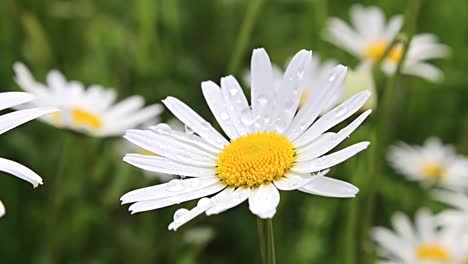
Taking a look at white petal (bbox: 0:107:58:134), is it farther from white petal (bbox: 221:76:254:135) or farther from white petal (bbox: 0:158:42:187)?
white petal (bbox: 221:76:254:135)

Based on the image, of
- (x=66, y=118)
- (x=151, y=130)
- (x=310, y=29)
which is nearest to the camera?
(x=151, y=130)

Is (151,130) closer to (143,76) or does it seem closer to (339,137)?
(339,137)

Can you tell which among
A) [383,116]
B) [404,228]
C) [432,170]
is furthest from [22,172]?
[432,170]

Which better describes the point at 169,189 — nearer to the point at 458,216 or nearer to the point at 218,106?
the point at 218,106

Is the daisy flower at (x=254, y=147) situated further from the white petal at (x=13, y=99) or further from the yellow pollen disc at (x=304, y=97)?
the yellow pollen disc at (x=304, y=97)

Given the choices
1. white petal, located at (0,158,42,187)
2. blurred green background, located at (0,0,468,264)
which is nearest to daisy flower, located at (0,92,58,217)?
white petal, located at (0,158,42,187)

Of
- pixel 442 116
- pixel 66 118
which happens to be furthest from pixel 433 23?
pixel 66 118
